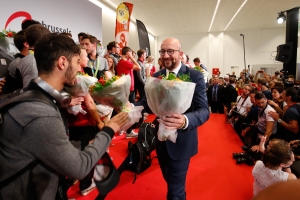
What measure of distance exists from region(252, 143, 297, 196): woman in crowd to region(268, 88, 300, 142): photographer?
124 centimetres

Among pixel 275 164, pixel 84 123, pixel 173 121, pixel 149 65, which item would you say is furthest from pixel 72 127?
pixel 149 65

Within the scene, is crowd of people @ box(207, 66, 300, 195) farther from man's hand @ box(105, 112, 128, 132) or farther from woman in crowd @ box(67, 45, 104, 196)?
woman in crowd @ box(67, 45, 104, 196)

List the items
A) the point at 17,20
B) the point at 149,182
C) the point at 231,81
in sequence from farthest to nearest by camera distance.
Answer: the point at 231,81 → the point at 17,20 → the point at 149,182

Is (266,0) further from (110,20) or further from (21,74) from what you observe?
(21,74)

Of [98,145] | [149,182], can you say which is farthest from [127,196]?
[98,145]

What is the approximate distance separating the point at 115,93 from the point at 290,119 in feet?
9.48

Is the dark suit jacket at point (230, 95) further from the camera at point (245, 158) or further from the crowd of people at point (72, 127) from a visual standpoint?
the camera at point (245, 158)

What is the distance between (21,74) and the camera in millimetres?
1772

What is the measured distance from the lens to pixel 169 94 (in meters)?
1.32

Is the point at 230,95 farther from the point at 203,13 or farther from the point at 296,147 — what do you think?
the point at 203,13

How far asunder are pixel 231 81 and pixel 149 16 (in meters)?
5.88

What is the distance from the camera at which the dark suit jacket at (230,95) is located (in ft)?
22.6

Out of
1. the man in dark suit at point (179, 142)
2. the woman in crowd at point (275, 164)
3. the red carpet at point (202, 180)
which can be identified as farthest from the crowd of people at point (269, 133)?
the man in dark suit at point (179, 142)

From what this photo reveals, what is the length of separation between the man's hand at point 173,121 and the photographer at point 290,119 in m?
2.55
